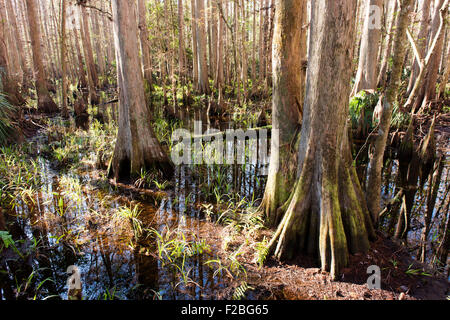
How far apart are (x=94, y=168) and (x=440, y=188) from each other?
7.00m

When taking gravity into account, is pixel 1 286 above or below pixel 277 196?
below

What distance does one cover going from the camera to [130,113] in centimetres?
543

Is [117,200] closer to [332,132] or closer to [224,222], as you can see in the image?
[224,222]

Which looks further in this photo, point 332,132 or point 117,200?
point 117,200

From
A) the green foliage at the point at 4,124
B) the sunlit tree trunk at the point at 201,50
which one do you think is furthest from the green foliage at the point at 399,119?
the green foliage at the point at 4,124

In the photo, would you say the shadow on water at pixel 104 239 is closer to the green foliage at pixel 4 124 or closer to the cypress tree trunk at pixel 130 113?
the cypress tree trunk at pixel 130 113

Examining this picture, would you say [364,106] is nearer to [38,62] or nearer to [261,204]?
[261,204]

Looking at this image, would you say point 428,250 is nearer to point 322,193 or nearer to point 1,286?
point 322,193

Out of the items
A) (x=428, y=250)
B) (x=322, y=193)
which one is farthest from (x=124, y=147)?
(x=428, y=250)

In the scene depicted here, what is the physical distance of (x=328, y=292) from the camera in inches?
109

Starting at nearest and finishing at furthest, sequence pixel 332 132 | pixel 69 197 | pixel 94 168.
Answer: pixel 332 132, pixel 69 197, pixel 94 168

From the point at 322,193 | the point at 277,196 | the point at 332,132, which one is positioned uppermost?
the point at 332,132

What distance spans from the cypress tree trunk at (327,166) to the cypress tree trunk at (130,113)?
10.7ft
